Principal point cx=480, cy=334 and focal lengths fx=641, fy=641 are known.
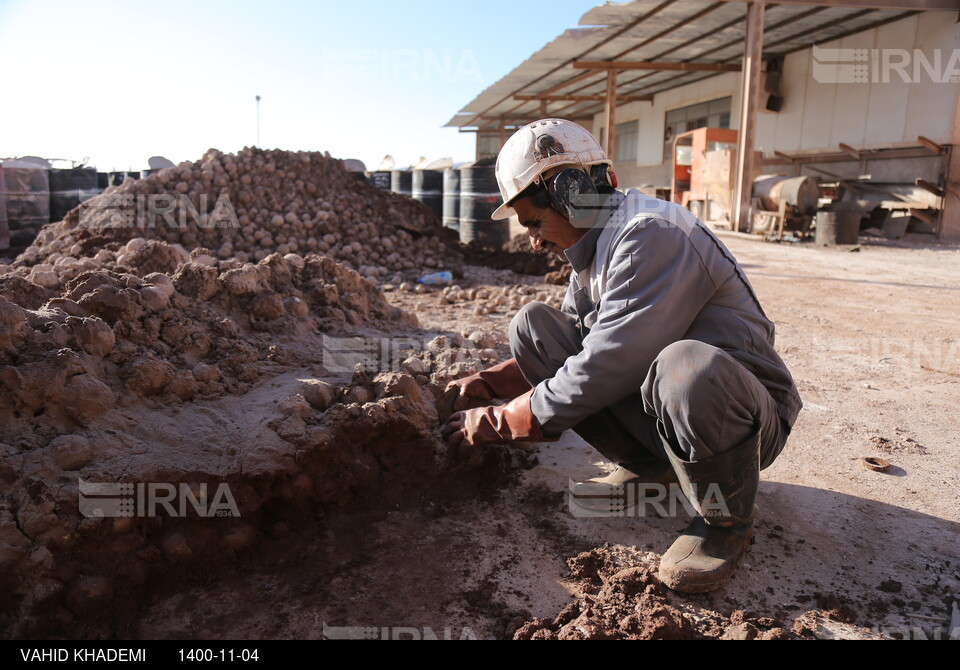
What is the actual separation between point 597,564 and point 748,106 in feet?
32.6

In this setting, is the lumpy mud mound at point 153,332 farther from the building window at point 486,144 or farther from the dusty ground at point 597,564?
the building window at point 486,144

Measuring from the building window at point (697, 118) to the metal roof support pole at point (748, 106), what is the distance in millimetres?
6193

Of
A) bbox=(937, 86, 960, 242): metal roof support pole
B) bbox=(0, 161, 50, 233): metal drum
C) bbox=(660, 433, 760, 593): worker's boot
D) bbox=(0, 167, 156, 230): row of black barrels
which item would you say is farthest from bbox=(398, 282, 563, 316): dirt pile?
bbox=(937, 86, 960, 242): metal roof support pole

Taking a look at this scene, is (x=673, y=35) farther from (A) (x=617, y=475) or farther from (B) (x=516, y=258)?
(A) (x=617, y=475)

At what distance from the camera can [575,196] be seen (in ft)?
6.58

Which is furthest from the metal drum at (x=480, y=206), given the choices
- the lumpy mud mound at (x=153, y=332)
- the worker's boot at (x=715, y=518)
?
the worker's boot at (x=715, y=518)

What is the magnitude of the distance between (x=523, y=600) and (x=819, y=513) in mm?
1134

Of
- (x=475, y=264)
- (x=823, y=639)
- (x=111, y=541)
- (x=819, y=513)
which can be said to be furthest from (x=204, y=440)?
(x=475, y=264)

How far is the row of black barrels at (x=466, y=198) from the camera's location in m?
9.26

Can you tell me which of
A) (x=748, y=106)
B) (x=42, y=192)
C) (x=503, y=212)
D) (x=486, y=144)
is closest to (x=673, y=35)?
(x=748, y=106)

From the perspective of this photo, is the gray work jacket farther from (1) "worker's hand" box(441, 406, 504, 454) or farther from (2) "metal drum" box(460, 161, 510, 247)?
(2) "metal drum" box(460, 161, 510, 247)

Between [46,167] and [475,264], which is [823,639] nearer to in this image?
[475,264]

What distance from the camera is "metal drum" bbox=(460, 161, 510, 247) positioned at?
9.20 meters

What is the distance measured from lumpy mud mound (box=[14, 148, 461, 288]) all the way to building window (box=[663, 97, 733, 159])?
36.2 feet
